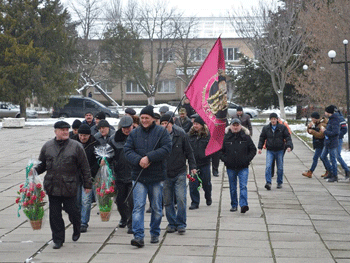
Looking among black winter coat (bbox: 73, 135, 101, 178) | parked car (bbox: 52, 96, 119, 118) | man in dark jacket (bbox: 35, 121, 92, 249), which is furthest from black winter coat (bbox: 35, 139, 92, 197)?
parked car (bbox: 52, 96, 119, 118)

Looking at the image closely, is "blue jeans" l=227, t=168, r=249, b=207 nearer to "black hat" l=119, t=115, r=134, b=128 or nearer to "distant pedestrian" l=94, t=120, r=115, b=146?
"distant pedestrian" l=94, t=120, r=115, b=146

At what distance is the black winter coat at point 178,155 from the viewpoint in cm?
1000

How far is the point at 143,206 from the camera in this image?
28.7ft

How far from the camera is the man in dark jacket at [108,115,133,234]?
973 centimetres

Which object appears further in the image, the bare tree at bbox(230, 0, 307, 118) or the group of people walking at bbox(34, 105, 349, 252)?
the bare tree at bbox(230, 0, 307, 118)

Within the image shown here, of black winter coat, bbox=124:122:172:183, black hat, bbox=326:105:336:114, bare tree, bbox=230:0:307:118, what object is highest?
bare tree, bbox=230:0:307:118

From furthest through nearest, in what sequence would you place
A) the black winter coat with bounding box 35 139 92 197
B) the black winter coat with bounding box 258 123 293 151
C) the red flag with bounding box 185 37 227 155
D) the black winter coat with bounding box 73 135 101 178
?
the black winter coat with bounding box 258 123 293 151 < the black winter coat with bounding box 73 135 101 178 < the red flag with bounding box 185 37 227 155 < the black winter coat with bounding box 35 139 92 197

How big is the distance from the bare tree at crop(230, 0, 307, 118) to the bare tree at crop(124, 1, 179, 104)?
17.1 metres

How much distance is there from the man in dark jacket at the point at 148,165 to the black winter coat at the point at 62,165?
656mm

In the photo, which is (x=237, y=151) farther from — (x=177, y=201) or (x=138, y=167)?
(x=138, y=167)

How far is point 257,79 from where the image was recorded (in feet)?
150

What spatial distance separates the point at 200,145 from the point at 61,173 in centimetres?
389

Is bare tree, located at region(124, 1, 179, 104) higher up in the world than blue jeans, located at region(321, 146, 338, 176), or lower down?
higher up

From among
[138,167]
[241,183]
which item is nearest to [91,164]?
[138,167]
